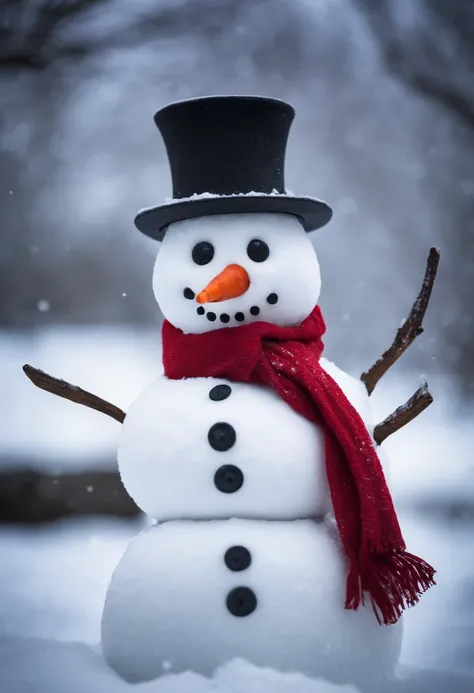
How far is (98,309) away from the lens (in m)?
2.99

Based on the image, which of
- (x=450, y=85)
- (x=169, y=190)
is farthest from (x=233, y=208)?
(x=450, y=85)

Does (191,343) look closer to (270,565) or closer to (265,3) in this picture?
(270,565)

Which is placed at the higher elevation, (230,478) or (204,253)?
(204,253)

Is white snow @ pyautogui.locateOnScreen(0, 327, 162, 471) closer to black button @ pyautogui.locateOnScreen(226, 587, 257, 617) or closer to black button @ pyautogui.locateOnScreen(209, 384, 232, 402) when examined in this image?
black button @ pyautogui.locateOnScreen(209, 384, 232, 402)

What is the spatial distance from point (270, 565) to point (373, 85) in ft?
7.13

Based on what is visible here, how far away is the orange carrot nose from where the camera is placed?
4.39ft

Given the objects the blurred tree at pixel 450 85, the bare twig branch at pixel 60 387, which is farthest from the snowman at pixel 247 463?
the blurred tree at pixel 450 85

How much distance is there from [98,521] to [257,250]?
1.64 m

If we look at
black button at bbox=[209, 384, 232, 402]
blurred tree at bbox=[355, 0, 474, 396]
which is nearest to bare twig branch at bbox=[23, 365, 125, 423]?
black button at bbox=[209, 384, 232, 402]

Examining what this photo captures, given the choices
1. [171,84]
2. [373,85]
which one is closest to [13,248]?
[171,84]

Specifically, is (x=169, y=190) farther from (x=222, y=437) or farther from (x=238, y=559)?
(x=238, y=559)

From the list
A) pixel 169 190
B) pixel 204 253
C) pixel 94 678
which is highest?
pixel 169 190

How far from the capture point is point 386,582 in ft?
4.28

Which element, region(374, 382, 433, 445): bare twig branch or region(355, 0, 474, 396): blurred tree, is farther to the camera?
region(355, 0, 474, 396): blurred tree
